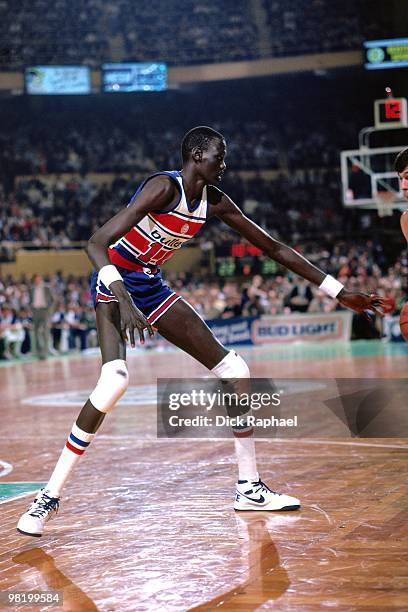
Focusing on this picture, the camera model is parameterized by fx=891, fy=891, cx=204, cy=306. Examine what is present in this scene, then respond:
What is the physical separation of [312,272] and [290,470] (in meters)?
1.69

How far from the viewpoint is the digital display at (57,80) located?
111ft

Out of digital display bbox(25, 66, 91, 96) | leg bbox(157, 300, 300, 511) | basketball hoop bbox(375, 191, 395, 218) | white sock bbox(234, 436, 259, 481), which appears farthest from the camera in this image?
digital display bbox(25, 66, 91, 96)

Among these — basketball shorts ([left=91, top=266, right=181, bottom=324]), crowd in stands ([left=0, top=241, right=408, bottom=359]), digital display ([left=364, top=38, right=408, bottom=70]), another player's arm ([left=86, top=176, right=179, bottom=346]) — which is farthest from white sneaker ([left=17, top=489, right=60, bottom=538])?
digital display ([left=364, top=38, right=408, bottom=70])

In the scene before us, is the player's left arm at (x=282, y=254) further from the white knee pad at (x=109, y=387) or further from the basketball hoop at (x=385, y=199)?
the basketball hoop at (x=385, y=199)

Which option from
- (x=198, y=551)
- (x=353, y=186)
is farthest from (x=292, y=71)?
(x=198, y=551)

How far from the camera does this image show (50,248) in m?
31.4

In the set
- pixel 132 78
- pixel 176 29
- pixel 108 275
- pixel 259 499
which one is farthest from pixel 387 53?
pixel 108 275

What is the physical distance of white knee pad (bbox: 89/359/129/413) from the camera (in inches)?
188

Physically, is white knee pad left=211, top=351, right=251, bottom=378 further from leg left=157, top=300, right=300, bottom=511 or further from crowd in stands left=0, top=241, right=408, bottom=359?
crowd in stands left=0, top=241, right=408, bottom=359

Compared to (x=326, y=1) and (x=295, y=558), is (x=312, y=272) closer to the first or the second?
(x=295, y=558)

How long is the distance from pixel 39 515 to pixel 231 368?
4.58 feet

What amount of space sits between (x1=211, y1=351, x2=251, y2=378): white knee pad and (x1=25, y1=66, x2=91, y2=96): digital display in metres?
30.4

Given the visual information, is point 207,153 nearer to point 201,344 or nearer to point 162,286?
point 162,286

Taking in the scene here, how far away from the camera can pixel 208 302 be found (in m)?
25.3
